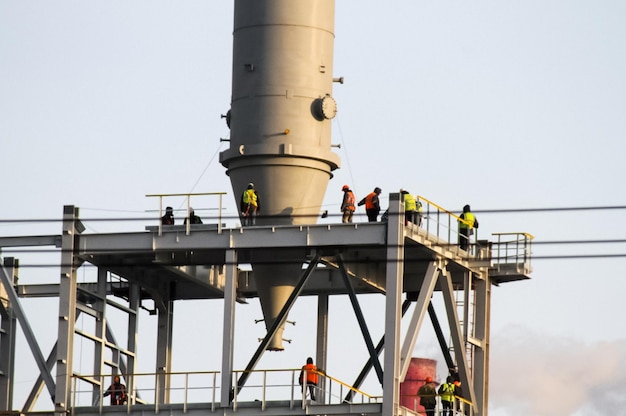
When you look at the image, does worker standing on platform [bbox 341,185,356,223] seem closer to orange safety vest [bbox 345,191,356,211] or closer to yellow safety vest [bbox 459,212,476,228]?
orange safety vest [bbox 345,191,356,211]

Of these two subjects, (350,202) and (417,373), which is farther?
(417,373)

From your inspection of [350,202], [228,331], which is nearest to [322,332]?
[350,202]

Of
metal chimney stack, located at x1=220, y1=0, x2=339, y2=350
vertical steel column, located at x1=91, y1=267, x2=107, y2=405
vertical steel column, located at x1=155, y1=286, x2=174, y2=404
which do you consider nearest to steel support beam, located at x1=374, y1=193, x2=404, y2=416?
metal chimney stack, located at x1=220, y1=0, x2=339, y2=350

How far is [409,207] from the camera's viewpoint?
2746 inches

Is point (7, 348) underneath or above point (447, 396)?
above

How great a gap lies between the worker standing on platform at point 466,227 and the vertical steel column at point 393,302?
16.6 feet

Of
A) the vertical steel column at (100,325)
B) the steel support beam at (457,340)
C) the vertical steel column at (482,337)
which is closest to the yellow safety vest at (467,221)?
the steel support beam at (457,340)

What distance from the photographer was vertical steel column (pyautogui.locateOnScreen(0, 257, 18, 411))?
76.6 meters

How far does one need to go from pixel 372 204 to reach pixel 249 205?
420cm

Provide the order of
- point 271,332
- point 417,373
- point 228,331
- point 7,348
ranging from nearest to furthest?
point 228,331, point 271,332, point 7,348, point 417,373

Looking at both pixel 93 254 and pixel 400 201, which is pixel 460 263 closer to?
pixel 400 201

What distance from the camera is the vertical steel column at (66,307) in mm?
71062

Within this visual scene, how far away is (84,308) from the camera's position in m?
72.8

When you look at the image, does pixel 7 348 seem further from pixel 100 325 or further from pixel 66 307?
pixel 66 307
